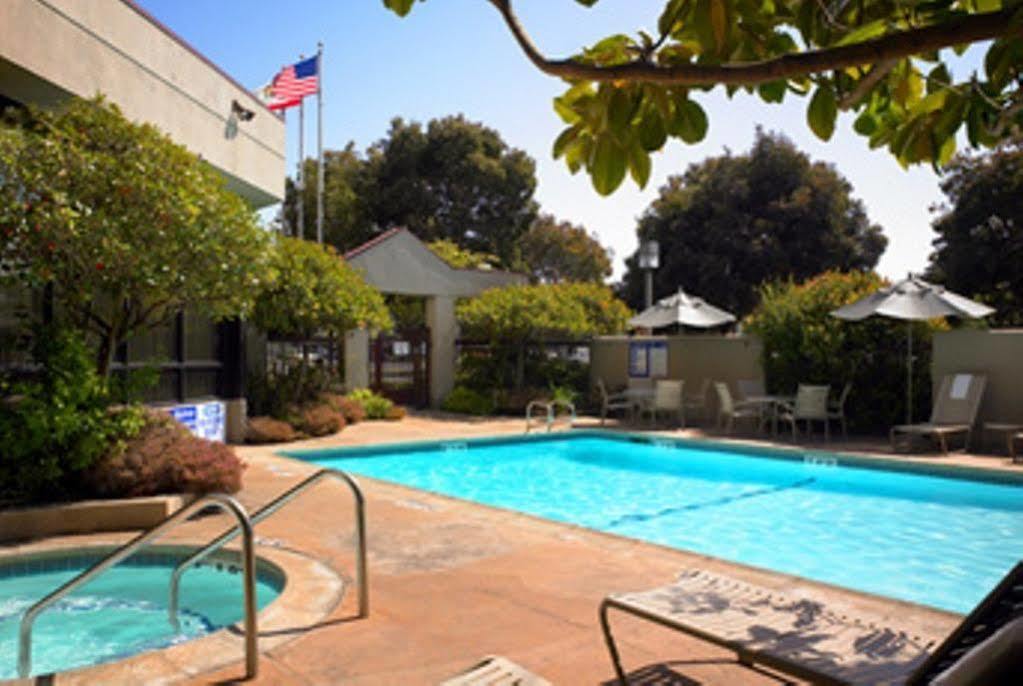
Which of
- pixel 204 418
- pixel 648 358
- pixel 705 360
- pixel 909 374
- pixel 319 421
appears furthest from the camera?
pixel 648 358

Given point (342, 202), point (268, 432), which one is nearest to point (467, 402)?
point (268, 432)

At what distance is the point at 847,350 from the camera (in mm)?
14711

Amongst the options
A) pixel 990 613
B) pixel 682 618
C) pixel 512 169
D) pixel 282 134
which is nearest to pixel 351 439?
pixel 282 134

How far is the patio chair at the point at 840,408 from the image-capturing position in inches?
551

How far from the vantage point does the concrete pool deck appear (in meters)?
3.86

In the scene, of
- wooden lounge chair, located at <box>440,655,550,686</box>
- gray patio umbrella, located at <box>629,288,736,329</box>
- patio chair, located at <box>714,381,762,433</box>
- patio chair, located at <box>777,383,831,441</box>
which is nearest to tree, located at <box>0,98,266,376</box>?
A: wooden lounge chair, located at <box>440,655,550,686</box>

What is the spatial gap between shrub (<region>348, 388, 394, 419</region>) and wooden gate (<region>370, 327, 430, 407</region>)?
2052 mm

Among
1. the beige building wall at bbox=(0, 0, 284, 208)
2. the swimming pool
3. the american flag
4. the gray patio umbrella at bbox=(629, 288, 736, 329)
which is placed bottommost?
the swimming pool

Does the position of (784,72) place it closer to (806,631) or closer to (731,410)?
(806,631)

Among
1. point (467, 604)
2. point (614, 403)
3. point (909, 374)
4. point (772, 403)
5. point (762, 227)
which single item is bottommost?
point (467, 604)

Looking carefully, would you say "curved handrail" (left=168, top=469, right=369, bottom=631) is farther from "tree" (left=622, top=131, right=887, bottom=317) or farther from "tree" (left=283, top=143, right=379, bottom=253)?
"tree" (left=283, top=143, right=379, bottom=253)

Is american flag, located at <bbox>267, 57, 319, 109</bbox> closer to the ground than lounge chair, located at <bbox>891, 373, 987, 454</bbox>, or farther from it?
farther from it

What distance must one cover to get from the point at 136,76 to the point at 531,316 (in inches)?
397

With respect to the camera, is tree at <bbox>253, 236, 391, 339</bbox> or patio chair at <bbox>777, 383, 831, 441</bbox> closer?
tree at <bbox>253, 236, 391, 339</bbox>
